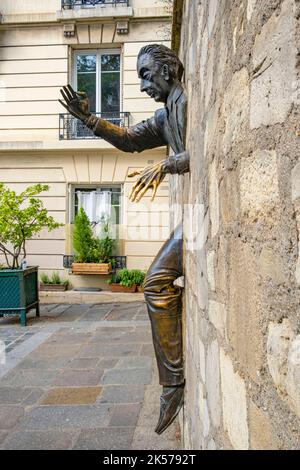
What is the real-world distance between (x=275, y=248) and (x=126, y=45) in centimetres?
984

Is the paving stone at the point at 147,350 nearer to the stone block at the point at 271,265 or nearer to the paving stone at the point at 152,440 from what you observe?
the paving stone at the point at 152,440

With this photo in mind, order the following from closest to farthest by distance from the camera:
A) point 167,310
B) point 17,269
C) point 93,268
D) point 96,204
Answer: point 167,310
point 17,269
point 93,268
point 96,204

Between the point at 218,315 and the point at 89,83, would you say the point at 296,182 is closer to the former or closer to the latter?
the point at 218,315

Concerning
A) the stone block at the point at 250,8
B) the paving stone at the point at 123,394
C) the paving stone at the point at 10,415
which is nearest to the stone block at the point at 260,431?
the stone block at the point at 250,8

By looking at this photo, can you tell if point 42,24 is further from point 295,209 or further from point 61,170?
point 295,209

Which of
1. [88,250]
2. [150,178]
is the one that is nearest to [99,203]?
[88,250]

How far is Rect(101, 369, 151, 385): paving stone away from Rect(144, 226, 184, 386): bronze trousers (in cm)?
160

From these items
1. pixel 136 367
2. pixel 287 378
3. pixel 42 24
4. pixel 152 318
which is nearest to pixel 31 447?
pixel 152 318

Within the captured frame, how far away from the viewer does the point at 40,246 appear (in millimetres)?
9555

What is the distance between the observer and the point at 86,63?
33.1 feet

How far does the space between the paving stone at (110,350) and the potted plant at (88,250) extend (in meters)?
3.63

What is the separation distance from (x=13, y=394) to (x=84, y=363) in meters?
0.99

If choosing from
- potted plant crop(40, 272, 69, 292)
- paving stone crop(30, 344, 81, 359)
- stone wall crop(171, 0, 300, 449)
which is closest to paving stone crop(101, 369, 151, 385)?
paving stone crop(30, 344, 81, 359)

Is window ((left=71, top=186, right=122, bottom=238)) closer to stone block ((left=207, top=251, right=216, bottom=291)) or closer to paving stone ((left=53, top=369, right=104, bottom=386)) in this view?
paving stone ((left=53, top=369, right=104, bottom=386))
